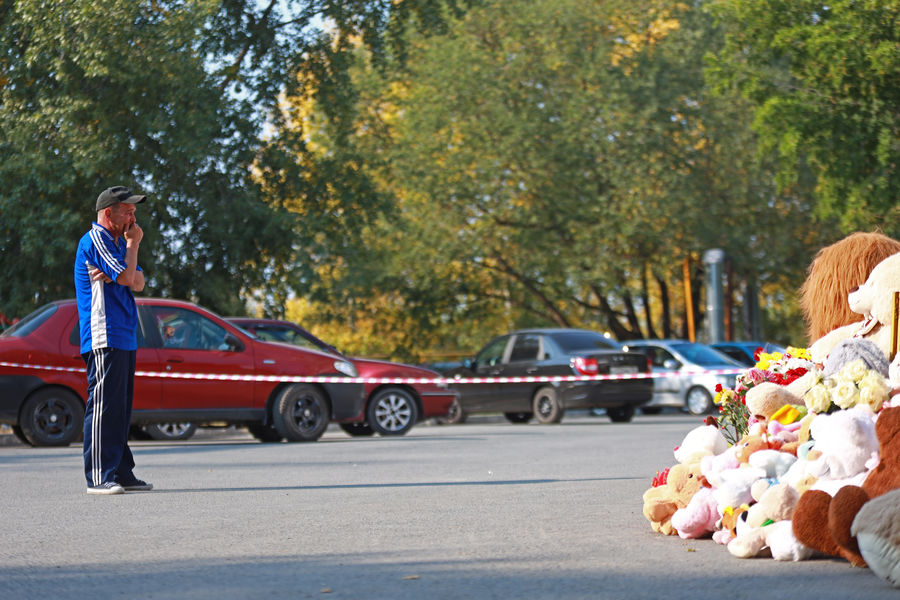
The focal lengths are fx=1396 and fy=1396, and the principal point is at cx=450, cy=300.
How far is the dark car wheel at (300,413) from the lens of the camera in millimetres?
16234

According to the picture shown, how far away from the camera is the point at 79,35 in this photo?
22734 mm

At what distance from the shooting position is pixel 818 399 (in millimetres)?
5949

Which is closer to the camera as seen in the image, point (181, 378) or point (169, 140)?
point (181, 378)

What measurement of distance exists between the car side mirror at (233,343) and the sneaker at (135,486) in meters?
6.80

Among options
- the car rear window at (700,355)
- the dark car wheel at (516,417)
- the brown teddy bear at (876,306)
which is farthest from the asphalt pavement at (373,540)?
the car rear window at (700,355)

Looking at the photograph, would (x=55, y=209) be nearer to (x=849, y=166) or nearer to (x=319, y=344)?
(x=319, y=344)

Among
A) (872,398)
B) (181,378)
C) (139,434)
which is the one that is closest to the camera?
(872,398)

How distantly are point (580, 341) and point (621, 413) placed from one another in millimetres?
1533

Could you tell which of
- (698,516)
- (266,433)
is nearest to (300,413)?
(266,433)

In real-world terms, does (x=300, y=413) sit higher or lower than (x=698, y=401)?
higher

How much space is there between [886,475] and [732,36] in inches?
875

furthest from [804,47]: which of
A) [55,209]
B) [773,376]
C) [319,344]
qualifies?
[773,376]

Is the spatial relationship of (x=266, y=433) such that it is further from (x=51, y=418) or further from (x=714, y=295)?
(x=714, y=295)

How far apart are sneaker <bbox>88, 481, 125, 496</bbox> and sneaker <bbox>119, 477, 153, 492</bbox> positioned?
7.7 inches
